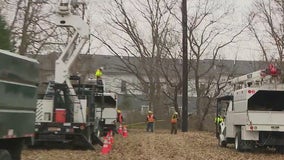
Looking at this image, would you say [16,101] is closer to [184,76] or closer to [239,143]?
[239,143]

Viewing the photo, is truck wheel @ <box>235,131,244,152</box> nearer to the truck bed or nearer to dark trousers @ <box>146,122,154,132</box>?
the truck bed

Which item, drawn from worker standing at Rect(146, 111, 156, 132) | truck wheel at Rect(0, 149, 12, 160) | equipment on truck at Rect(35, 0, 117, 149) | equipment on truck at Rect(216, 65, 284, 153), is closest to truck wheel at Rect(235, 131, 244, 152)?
equipment on truck at Rect(216, 65, 284, 153)

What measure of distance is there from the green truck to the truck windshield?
13.0m

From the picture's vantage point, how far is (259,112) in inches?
810

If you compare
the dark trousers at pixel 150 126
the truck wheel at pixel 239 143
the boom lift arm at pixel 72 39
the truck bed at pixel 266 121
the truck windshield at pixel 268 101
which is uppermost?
the boom lift arm at pixel 72 39

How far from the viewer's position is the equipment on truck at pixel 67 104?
2017 cm

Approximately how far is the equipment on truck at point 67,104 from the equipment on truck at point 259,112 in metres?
5.75

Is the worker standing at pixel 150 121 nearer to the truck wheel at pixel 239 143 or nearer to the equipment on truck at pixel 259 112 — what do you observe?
the equipment on truck at pixel 259 112

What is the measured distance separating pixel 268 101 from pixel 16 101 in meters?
14.8

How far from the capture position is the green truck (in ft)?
28.9

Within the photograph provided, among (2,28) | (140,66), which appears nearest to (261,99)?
(2,28)

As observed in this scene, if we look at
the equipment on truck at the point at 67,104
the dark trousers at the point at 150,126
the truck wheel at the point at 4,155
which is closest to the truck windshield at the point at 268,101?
the equipment on truck at the point at 67,104

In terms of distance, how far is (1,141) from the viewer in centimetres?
964

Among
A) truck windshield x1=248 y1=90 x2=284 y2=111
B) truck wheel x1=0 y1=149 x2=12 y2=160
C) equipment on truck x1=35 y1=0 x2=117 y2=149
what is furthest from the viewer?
truck windshield x1=248 y1=90 x2=284 y2=111
